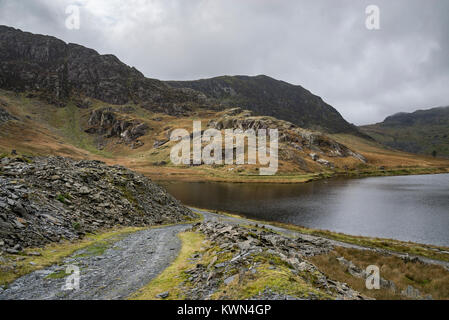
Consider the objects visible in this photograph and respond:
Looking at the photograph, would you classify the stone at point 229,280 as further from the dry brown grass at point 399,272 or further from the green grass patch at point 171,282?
the dry brown grass at point 399,272

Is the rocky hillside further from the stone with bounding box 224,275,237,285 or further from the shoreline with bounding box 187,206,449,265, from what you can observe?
the shoreline with bounding box 187,206,449,265

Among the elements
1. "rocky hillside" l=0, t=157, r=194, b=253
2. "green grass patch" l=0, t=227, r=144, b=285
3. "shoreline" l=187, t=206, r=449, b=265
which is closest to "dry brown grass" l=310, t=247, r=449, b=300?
"shoreline" l=187, t=206, r=449, b=265

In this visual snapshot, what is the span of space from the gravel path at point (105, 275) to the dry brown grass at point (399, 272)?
41.3 feet

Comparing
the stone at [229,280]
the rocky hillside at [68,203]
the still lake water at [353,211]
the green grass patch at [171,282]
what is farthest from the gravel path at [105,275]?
the still lake water at [353,211]

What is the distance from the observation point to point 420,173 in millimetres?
188375

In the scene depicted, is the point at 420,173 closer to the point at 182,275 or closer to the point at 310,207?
the point at 310,207

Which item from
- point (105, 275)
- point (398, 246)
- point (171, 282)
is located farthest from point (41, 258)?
point (398, 246)

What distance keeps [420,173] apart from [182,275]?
23833 centimetres

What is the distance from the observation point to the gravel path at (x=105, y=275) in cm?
1099

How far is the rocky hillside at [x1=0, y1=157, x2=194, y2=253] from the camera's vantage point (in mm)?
17938

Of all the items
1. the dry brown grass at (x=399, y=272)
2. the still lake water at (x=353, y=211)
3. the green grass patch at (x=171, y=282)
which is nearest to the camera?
the green grass patch at (x=171, y=282)

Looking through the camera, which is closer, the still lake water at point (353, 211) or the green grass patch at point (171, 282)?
the green grass patch at point (171, 282)

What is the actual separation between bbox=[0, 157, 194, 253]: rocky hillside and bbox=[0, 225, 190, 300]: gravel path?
4358 millimetres

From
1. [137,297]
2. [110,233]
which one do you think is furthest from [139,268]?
[110,233]
